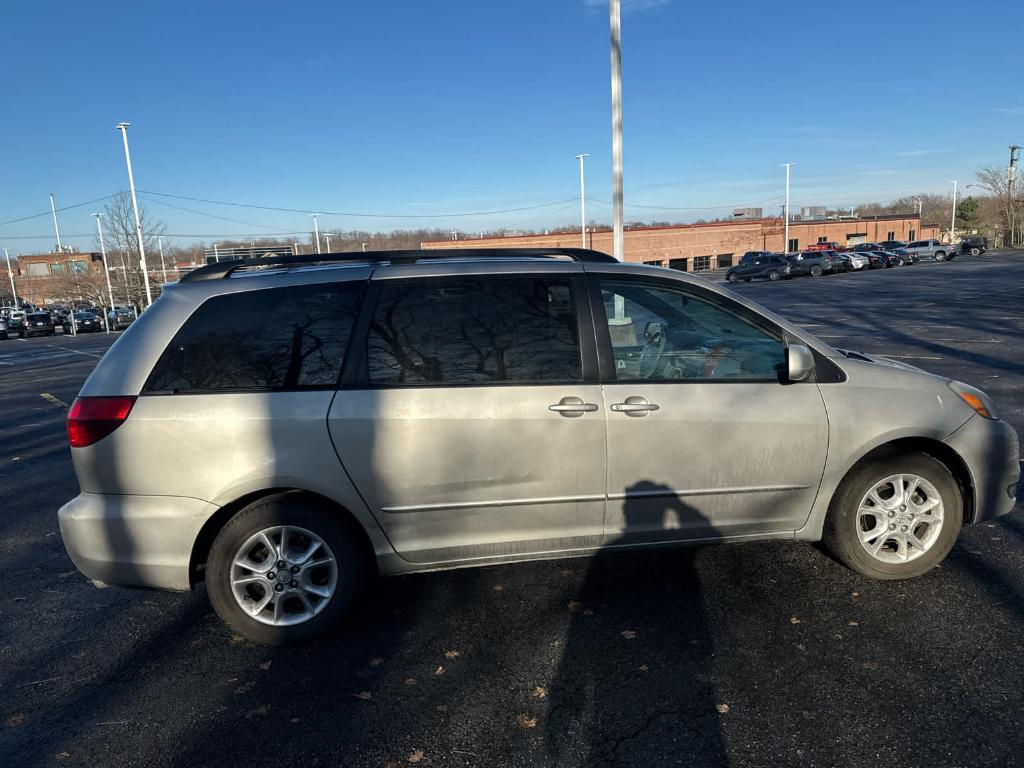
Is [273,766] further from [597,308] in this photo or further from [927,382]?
[927,382]

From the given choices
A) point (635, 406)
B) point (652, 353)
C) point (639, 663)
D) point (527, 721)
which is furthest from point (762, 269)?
point (527, 721)

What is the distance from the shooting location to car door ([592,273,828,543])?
3.37m

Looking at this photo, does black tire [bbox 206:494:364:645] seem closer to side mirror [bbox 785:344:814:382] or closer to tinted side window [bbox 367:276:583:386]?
tinted side window [bbox 367:276:583:386]

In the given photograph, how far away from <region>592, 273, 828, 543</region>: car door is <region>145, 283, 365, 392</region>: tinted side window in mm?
1307

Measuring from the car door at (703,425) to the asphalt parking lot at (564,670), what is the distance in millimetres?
468

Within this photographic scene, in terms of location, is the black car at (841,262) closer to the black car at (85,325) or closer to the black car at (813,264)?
the black car at (813,264)

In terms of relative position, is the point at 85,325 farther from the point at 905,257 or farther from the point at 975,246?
the point at 975,246

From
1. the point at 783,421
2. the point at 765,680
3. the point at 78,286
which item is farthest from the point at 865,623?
the point at 78,286

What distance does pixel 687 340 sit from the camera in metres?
3.66

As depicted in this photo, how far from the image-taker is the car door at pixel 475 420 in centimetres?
322

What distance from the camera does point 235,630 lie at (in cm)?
332

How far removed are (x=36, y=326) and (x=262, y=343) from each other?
152ft

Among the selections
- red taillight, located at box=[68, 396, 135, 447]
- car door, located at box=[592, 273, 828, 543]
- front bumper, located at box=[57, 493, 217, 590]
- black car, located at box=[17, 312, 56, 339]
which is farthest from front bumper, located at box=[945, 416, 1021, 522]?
black car, located at box=[17, 312, 56, 339]

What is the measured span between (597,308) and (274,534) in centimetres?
190
